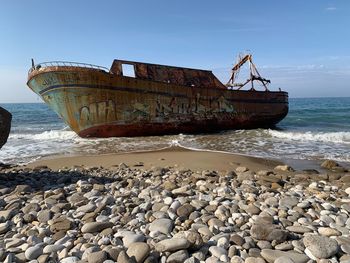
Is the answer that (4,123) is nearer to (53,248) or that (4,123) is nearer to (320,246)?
(53,248)

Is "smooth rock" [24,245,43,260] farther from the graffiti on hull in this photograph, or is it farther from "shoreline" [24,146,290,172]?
the graffiti on hull

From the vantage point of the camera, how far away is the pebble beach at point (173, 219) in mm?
2809

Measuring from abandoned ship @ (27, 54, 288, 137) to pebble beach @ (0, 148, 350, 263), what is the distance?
7468 millimetres

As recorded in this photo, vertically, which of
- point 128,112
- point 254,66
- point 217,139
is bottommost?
point 217,139

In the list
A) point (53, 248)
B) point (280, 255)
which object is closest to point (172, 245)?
point (280, 255)

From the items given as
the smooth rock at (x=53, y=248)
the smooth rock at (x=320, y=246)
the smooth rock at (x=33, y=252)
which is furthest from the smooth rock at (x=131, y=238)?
the smooth rock at (x=320, y=246)

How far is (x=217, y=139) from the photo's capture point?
1345cm

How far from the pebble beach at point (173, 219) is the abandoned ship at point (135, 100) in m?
7.47

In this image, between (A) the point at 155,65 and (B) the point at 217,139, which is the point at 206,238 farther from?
(A) the point at 155,65

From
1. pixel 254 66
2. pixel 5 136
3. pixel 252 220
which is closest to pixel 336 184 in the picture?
pixel 252 220

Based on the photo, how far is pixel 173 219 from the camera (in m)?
3.59

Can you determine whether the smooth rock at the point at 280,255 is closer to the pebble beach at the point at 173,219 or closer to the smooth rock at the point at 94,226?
the pebble beach at the point at 173,219

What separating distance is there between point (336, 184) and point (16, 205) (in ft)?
17.2

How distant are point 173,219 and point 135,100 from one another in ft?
34.1
